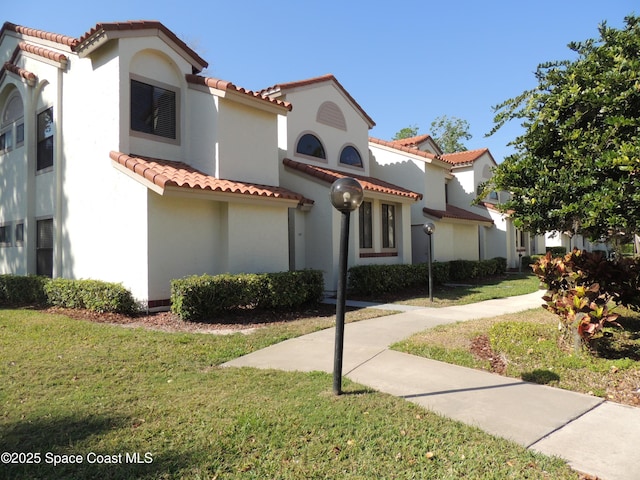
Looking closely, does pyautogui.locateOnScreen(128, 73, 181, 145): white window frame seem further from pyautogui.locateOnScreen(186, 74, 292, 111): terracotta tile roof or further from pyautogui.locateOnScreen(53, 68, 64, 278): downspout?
pyautogui.locateOnScreen(53, 68, 64, 278): downspout

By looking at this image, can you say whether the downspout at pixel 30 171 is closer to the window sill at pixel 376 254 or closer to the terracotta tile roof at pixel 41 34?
the terracotta tile roof at pixel 41 34

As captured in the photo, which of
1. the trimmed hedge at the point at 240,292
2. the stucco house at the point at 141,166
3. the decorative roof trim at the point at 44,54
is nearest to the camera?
the trimmed hedge at the point at 240,292

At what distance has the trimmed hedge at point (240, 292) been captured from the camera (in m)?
8.17

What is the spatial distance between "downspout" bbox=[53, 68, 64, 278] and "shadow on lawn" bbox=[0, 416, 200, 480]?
357 inches

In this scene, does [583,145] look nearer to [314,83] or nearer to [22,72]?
[314,83]

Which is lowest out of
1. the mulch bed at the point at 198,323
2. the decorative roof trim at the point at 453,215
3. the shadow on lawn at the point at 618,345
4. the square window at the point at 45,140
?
the shadow on lawn at the point at 618,345

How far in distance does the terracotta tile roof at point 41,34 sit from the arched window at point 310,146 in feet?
23.5

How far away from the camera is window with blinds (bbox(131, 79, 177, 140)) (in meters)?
10.4

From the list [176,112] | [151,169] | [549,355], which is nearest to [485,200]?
[176,112]

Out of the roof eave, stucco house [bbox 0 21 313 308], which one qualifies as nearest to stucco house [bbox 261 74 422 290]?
stucco house [bbox 0 21 313 308]

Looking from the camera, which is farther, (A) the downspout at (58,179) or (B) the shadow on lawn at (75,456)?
(A) the downspout at (58,179)

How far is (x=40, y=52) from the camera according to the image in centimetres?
1233

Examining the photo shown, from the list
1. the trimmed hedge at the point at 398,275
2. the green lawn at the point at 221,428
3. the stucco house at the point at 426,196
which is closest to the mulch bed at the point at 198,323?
the green lawn at the point at 221,428

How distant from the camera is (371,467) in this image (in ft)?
9.94
